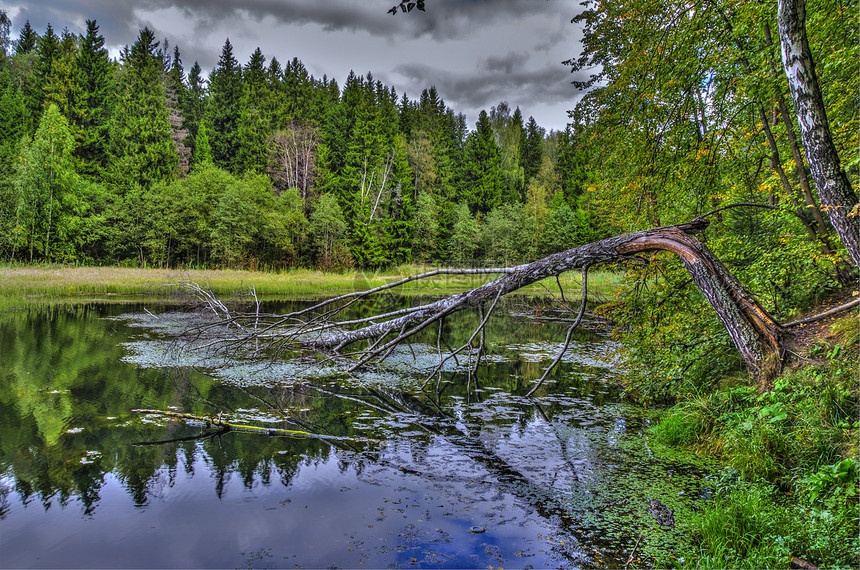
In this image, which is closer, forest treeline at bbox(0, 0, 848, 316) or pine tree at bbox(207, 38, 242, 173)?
Result: forest treeline at bbox(0, 0, 848, 316)

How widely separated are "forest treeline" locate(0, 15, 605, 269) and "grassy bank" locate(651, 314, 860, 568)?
80.2 ft

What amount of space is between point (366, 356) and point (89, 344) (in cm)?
766

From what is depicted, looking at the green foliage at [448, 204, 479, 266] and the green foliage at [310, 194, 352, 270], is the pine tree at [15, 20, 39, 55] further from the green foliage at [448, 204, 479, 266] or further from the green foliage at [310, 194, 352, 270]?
the green foliage at [448, 204, 479, 266]

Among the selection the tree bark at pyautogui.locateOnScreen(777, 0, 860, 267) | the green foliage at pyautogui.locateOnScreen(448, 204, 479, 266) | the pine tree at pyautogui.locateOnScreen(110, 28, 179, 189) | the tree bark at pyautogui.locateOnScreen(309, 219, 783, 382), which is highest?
the pine tree at pyautogui.locateOnScreen(110, 28, 179, 189)

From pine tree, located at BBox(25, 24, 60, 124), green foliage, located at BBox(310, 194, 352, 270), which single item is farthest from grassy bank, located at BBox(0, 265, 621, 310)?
pine tree, located at BBox(25, 24, 60, 124)

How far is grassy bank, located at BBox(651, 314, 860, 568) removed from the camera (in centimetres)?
275

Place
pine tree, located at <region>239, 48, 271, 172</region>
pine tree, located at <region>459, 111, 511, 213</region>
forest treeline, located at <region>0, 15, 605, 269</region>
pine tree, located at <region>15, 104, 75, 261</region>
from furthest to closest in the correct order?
1. pine tree, located at <region>459, 111, 511, 213</region>
2. pine tree, located at <region>239, 48, 271, 172</region>
3. forest treeline, located at <region>0, 15, 605, 269</region>
4. pine tree, located at <region>15, 104, 75, 261</region>

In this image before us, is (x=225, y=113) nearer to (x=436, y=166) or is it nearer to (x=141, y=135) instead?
(x=141, y=135)

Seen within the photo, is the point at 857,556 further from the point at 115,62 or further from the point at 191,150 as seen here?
the point at 115,62

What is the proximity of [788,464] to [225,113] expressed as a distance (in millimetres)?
44483

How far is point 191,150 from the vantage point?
3934 cm

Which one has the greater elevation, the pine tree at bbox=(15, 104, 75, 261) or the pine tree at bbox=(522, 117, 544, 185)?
the pine tree at bbox=(522, 117, 544, 185)

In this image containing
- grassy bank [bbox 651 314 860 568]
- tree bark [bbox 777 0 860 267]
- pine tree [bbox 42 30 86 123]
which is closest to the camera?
grassy bank [bbox 651 314 860 568]

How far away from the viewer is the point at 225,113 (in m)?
39.8
